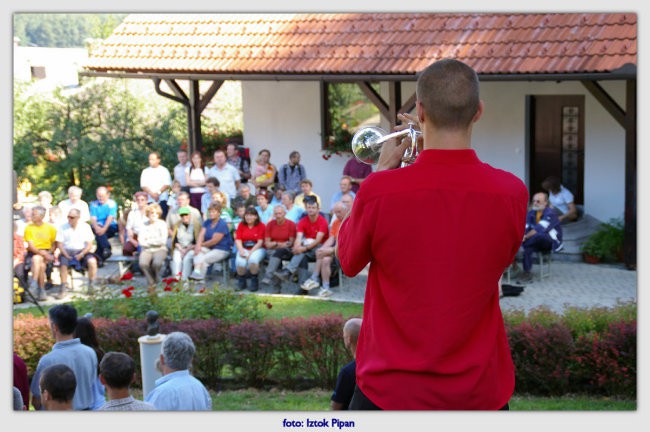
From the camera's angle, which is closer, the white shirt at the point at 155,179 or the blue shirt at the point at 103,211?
the blue shirt at the point at 103,211

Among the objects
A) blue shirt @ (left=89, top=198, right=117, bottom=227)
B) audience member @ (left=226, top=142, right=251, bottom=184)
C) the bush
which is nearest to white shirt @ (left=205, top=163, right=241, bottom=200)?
audience member @ (left=226, top=142, right=251, bottom=184)

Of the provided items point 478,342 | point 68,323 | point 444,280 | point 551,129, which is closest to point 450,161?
point 444,280

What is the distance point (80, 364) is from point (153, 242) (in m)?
6.95

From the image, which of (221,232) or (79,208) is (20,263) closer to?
(79,208)

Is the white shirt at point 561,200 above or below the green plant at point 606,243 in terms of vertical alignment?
above

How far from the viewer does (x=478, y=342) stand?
2791 mm

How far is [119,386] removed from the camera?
211 inches

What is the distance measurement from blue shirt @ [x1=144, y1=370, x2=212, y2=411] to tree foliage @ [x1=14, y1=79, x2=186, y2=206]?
1149cm

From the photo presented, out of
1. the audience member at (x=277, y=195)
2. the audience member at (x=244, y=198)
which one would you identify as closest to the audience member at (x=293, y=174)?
the audience member at (x=277, y=195)

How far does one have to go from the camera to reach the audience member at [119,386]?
531 cm

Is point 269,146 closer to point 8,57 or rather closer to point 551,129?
point 551,129

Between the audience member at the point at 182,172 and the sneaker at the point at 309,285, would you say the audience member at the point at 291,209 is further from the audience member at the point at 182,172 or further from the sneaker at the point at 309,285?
the audience member at the point at 182,172

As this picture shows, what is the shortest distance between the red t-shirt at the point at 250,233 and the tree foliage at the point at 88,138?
443 cm

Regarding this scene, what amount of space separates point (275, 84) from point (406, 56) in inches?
144
